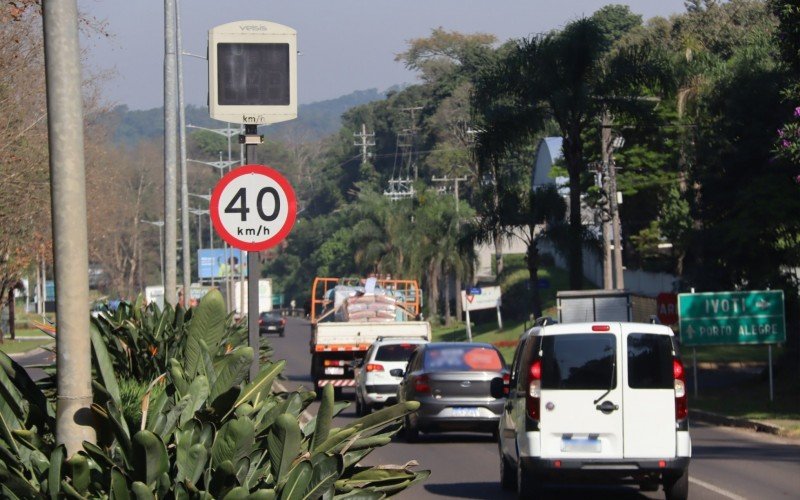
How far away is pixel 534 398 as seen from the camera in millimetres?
11680

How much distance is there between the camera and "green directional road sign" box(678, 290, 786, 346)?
25.0 meters

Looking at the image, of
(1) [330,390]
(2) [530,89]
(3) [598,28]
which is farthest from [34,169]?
(1) [330,390]

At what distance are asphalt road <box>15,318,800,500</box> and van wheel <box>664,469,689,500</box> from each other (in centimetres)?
78

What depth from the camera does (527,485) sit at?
39.2ft

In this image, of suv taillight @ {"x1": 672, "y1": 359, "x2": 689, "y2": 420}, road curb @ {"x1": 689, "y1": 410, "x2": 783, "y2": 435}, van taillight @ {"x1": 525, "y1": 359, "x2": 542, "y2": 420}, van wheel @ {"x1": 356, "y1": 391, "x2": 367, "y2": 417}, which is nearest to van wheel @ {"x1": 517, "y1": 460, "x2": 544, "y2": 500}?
van taillight @ {"x1": 525, "y1": 359, "x2": 542, "y2": 420}

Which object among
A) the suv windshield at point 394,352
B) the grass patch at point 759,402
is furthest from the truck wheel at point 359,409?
the grass patch at point 759,402

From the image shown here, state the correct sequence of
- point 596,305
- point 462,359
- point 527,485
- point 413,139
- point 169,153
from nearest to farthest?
point 527,485 < point 462,359 < point 169,153 < point 596,305 < point 413,139

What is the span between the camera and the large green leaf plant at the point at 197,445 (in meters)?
5.80

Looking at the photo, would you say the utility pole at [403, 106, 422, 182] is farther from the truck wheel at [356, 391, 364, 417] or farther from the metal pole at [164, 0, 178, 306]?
the metal pole at [164, 0, 178, 306]

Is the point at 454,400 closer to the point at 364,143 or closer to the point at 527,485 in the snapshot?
the point at 527,485

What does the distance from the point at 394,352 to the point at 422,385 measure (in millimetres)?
6329

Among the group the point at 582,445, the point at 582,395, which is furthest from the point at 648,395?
the point at 582,445

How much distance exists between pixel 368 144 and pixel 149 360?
109608mm

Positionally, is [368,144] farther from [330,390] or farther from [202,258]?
[330,390]
